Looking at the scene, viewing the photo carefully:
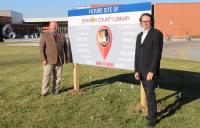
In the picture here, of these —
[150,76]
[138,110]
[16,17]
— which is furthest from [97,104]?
[16,17]

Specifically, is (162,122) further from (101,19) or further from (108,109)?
(101,19)

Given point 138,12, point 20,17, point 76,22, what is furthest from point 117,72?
point 20,17

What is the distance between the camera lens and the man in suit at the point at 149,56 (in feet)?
21.4

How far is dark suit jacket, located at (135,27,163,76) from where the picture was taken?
256 inches

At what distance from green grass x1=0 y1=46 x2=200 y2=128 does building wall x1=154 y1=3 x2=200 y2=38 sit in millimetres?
80978

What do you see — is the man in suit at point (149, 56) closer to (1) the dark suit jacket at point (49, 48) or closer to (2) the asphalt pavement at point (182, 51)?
(1) the dark suit jacket at point (49, 48)

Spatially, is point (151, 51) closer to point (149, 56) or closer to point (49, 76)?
point (149, 56)

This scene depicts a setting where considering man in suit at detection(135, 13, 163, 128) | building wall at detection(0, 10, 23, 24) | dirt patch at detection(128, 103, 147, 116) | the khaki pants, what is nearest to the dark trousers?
man in suit at detection(135, 13, 163, 128)

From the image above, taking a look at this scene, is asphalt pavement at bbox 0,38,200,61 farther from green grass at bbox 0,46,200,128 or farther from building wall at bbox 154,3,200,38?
building wall at bbox 154,3,200,38

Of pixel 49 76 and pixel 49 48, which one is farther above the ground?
pixel 49 48

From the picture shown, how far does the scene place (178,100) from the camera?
8.55 m

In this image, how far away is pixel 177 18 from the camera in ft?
303

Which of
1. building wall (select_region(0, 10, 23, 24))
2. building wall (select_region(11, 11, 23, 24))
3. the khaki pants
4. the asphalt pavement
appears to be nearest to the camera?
the khaki pants

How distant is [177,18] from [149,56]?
8793 cm
